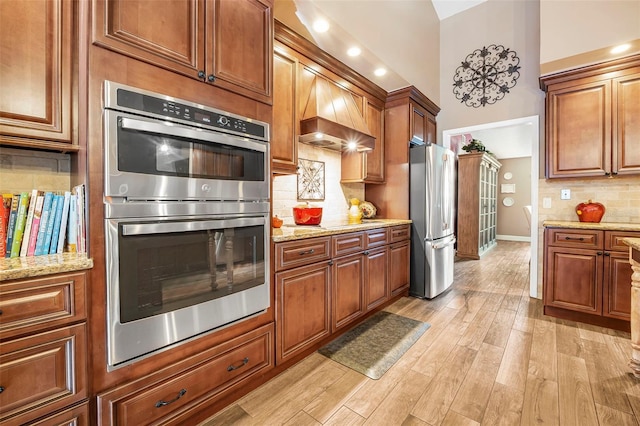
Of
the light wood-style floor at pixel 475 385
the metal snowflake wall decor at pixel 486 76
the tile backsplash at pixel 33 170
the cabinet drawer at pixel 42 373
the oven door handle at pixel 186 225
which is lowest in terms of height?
the light wood-style floor at pixel 475 385

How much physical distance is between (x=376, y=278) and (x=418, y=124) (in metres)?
2.10

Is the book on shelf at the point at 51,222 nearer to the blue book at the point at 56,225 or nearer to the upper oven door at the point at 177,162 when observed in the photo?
the blue book at the point at 56,225

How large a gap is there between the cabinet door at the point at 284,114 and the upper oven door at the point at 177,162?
48cm

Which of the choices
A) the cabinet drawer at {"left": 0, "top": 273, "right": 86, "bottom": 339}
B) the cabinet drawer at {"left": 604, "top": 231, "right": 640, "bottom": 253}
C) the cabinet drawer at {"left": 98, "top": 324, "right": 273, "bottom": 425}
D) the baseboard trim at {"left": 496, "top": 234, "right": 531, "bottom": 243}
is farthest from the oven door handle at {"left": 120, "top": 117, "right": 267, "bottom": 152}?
the baseboard trim at {"left": 496, "top": 234, "right": 531, "bottom": 243}

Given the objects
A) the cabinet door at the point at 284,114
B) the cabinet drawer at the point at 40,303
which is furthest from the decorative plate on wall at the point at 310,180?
the cabinet drawer at the point at 40,303

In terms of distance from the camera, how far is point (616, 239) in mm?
2570

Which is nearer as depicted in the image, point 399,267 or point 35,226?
point 35,226

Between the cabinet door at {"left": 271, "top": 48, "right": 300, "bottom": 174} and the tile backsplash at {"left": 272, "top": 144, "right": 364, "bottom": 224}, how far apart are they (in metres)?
0.39

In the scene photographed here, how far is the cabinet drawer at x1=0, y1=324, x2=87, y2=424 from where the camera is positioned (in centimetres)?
96

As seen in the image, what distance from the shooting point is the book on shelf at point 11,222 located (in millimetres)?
1183

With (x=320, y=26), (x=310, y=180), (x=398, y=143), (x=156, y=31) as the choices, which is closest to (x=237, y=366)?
(x=156, y=31)

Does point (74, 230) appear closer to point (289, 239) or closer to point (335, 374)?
point (289, 239)

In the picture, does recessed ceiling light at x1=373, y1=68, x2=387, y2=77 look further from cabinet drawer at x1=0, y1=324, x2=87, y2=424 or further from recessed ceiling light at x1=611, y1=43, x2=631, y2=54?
cabinet drawer at x1=0, y1=324, x2=87, y2=424

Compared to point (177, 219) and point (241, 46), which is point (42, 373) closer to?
point (177, 219)
